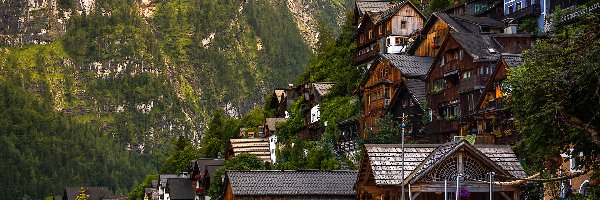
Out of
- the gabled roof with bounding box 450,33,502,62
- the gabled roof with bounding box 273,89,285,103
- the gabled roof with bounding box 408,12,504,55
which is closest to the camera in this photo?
the gabled roof with bounding box 450,33,502,62

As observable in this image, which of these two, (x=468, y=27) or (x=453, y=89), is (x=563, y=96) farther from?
(x=468, y=27)

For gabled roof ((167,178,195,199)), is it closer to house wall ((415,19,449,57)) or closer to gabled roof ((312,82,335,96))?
gabled roof ((312,82,335,96))

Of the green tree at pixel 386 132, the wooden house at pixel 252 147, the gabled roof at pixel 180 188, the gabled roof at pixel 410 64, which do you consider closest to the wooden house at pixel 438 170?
the green tree at pixel 386 132

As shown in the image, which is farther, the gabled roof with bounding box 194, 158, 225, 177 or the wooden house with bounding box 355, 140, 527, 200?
the gabled roof with bounding box 194, 158, 225, 177

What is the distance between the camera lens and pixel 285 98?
13538 cm

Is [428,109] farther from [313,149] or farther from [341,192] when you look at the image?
[341,192]

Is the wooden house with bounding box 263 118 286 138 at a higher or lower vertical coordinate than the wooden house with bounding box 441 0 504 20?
lower

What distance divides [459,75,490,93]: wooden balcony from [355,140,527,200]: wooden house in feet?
89.7

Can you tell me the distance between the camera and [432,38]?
90250 mm

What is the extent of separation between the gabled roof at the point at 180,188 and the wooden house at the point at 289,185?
5803 centimetres

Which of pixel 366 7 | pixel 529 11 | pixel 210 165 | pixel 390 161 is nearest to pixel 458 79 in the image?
pixel 529 11

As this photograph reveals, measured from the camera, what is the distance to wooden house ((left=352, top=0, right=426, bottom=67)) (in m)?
103

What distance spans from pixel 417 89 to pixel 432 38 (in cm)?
1052

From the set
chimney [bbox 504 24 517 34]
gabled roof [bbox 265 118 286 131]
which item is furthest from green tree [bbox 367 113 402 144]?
gabled roof [bbox 265 118 286 131]
